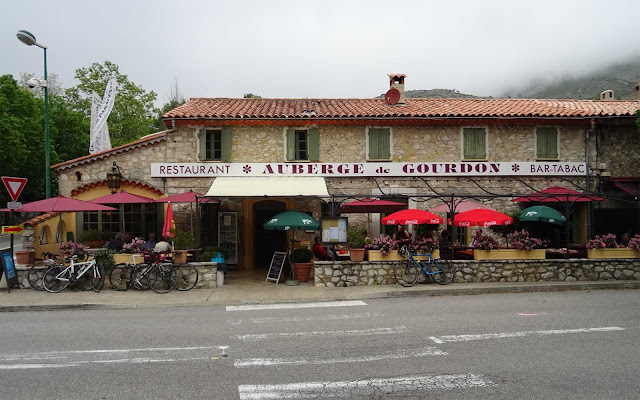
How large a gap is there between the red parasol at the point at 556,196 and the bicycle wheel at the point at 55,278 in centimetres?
1347

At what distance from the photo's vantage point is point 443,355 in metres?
6.26

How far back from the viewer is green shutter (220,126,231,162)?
16578mm

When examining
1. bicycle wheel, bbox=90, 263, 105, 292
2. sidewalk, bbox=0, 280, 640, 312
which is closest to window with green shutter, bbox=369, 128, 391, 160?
sidewalk, bbox=0, 280, 640, 312

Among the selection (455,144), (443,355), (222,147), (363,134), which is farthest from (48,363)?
(455,144)

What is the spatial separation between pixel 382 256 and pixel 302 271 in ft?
7.96

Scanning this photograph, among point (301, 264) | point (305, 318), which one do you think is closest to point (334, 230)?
point (301, 264)

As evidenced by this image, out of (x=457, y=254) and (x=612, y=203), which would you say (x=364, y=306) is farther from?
(x=612, y=203)

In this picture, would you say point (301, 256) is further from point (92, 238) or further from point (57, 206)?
point (92, 238)

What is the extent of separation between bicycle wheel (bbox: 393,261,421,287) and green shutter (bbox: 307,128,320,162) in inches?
235

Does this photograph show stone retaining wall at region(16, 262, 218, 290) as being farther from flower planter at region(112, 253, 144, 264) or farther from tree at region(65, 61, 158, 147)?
tree at region(65, 61, 158, 147)

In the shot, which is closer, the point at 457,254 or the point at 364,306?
the point at 364,306

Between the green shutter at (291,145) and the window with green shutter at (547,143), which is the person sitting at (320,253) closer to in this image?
the green shutter at (291,145)

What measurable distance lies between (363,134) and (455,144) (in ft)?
11.9

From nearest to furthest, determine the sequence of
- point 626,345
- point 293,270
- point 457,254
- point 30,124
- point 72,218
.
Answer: point 626,345 < point 293,270 < point 457,254 < point 72,218 < point 30,124
